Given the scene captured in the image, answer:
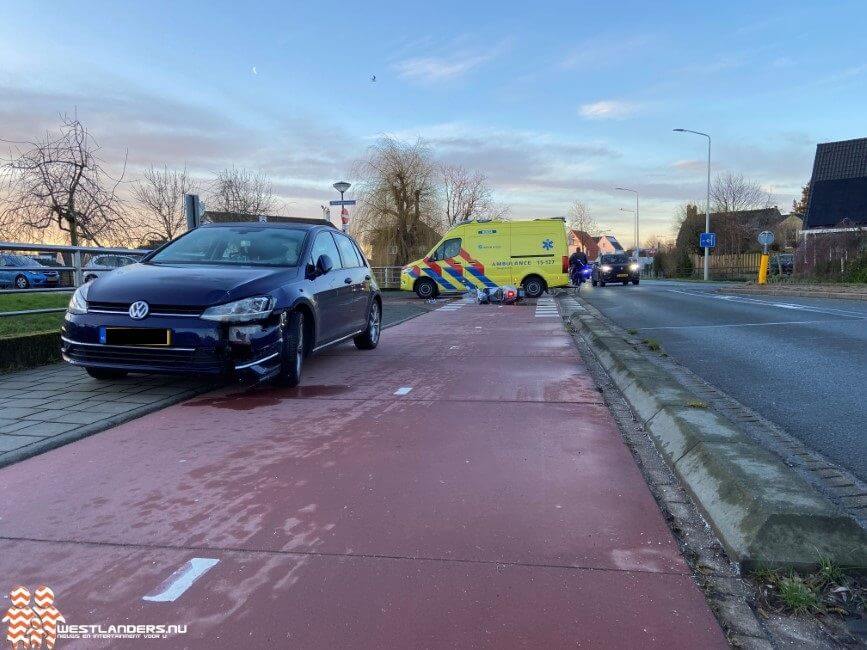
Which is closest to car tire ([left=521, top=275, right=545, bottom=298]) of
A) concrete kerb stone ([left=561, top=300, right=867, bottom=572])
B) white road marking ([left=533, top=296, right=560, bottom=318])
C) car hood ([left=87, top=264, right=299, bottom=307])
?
white road marking ([left=533, top=296, right=560, bottom=318])

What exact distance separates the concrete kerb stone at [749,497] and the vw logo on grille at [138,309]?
13.3ft

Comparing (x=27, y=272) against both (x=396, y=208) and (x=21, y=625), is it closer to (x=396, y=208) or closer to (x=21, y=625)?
(x=21, y=625)

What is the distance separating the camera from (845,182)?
146 ft

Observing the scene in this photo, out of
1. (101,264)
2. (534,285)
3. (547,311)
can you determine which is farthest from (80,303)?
(534,285)

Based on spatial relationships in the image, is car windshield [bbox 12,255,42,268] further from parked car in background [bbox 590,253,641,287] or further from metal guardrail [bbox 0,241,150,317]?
parked car in background [bbox 590,253,641,287]

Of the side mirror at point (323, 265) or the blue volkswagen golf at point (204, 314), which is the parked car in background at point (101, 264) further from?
the side mirror at point (323, 265)

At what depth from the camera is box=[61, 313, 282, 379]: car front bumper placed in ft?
16.7

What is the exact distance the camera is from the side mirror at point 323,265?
6504mm

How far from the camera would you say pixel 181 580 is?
2439 mm

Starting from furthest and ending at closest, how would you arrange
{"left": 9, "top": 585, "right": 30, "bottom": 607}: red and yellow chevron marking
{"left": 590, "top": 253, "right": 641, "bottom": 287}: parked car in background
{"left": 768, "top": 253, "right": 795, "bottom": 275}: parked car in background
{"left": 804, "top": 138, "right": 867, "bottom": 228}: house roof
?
1. {"left": 804, "top": 138, "right": 867, "bottom": 228}: house roof
2. {"left": 768, "top": 253, "right": 795, "bottom": 275}: parked car in background
3. {"left": 590, "top": 253, "right": 641, "bottom": 287}: parked car in background
4. {"left": 9, "top": 585, "right": 30, "bottom": 607}: red and yellow chevron marking

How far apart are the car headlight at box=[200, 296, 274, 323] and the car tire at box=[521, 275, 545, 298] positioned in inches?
623

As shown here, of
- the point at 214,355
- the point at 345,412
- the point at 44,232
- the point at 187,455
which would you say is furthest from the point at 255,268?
the point at 44,232

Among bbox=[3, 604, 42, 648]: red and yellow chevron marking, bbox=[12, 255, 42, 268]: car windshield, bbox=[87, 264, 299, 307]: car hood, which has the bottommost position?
bbox=[3, 604, 42, 648]: red and yellow chevron marking

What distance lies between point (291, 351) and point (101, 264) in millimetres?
5323
